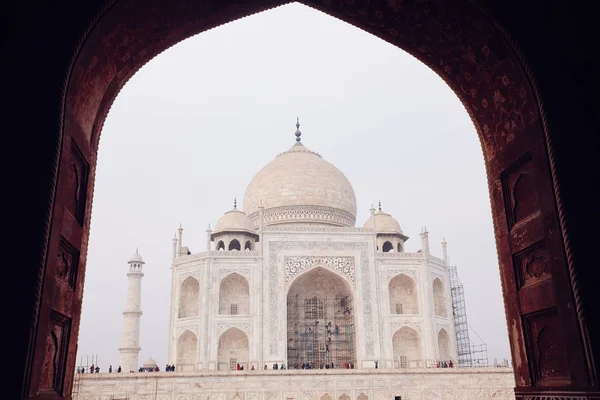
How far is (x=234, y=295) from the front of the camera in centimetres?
2095

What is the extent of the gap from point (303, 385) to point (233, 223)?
8.93 metres

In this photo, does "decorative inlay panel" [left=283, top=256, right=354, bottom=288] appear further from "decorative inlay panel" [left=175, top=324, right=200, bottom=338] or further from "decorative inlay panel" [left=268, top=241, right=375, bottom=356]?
"decorative inlay panel" [left=175, top=324, right=200, bottom=338]

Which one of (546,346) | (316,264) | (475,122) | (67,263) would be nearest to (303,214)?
(316,264)

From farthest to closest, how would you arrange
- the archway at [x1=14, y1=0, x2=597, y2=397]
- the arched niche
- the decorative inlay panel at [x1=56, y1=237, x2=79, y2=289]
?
the arched niche, the decorative inlay panel at [x1=56, y1=237, x2=79, y2=289], the archway at [x1=14, y1=0, x2=597, y2=397]

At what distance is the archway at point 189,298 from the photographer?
21016 mm

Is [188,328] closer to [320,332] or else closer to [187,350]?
[187,350]

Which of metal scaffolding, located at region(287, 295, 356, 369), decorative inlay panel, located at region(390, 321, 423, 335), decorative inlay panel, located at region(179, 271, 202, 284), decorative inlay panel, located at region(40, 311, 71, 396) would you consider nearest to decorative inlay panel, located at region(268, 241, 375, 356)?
decorative inlay panel, located at region(390, 321, 423, 335)

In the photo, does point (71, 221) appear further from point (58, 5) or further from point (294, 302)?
point (294, 302)

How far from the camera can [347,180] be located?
27.1 m

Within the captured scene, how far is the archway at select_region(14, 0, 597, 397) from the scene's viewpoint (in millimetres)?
3020

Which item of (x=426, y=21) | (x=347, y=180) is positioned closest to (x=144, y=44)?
(x=426, y=21)

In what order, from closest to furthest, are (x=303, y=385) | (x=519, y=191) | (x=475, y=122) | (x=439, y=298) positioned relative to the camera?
(x=519, y=191)
(x=475, y=122)
(x=303, y=385)
(x=439, y=298)

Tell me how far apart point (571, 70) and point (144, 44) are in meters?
2.84

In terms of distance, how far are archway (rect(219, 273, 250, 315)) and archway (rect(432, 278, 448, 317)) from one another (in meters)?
7.34
